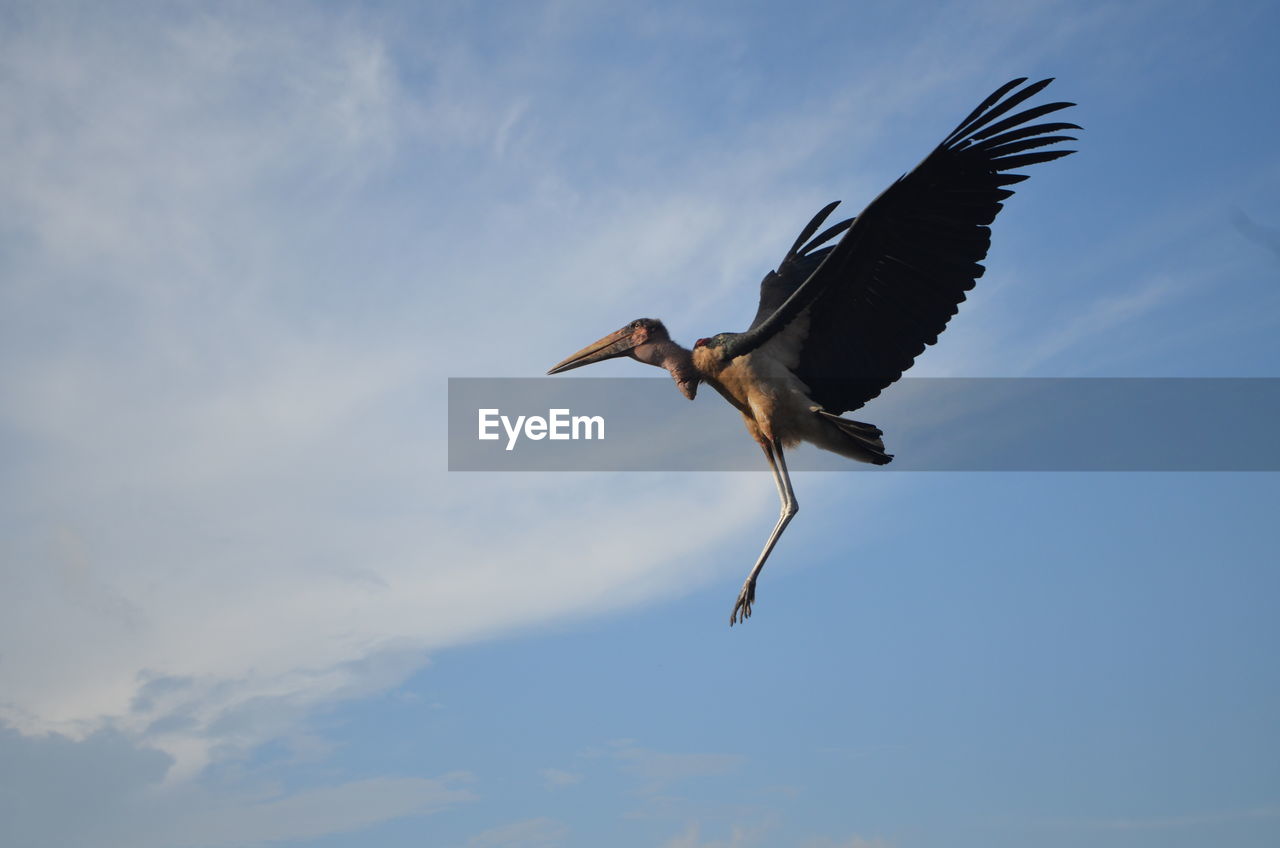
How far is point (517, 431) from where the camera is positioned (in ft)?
35.4

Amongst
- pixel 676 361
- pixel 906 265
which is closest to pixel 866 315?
pixel 906 265

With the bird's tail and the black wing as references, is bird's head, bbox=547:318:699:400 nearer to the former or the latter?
the black wing

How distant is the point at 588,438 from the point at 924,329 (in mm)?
3334

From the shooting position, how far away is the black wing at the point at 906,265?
30.3 feet

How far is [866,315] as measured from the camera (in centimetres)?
984

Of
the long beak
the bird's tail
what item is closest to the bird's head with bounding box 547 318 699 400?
the long beak

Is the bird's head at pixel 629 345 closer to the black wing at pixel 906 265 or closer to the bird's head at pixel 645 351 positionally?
the bird's head at pixel 645 351

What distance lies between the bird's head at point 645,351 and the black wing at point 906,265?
19.0 inches

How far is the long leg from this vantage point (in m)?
9.27

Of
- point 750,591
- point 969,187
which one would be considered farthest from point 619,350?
point 969,187

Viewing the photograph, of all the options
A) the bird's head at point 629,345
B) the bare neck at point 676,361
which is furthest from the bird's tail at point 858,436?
the bird's head at point 629,345

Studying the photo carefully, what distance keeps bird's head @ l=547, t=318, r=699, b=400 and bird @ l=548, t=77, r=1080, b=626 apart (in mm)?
12

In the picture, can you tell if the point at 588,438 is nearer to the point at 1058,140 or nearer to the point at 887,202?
the point at 887,202

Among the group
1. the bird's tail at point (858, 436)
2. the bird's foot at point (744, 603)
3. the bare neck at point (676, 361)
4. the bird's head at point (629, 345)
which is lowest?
the bird's foot at point (744, 603)
